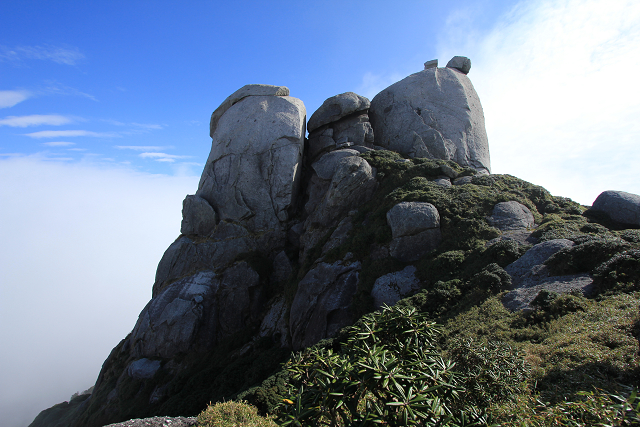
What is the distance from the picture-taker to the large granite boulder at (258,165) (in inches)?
1110

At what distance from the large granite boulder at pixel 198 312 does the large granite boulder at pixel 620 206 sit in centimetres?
2187

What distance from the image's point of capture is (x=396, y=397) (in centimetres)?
475

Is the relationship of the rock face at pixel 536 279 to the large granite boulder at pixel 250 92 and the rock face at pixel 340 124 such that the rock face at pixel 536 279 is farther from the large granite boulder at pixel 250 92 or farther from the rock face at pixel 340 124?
the large granite boulder at pixel 250 92

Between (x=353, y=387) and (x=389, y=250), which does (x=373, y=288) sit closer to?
(x=389, y=250)

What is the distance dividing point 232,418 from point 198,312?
1623 centimetres

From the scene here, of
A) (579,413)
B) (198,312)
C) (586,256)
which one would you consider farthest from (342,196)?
(579,413)

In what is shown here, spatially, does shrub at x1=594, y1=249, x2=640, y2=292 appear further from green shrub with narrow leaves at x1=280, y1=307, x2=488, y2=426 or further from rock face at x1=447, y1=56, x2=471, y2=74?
rock face at x1=447, y1=56, x2=471, y2=74

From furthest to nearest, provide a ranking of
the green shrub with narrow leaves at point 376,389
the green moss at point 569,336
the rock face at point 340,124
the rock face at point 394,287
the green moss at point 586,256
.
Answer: the rock face at point 340,124 < the rock face at point 394,287 < the green moss at point 586,256 < the green moss at point 569,336 < the green shrub with narrow leaves at point 376,389

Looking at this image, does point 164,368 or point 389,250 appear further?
point 164,368

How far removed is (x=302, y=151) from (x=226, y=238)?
993 centimetres

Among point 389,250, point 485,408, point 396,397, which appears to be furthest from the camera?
point 389,250

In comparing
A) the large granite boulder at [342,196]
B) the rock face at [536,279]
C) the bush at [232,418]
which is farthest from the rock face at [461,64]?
the bush at [232,418]

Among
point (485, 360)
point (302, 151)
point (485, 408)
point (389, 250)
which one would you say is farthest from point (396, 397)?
point (302, 151)

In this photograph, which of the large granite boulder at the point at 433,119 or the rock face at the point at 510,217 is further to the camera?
the large granite boulder at the point at 433,119
